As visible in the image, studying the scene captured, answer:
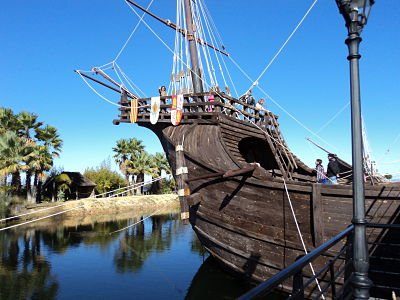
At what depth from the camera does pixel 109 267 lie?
40.9ft

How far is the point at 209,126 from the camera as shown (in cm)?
927

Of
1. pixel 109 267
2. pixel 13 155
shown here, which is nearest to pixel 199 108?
pixel 109 267

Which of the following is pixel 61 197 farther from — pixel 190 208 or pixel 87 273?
pixel 190 208

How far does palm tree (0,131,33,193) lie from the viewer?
2545cm

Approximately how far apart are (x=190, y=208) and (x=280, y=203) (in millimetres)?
2808

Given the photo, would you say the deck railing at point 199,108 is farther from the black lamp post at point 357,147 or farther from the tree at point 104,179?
the tree at point 104,179

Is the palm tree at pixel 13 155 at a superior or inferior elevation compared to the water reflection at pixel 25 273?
superior

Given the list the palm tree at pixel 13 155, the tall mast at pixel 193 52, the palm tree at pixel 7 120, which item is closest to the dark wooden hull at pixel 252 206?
the tall mast at pixel 193 52

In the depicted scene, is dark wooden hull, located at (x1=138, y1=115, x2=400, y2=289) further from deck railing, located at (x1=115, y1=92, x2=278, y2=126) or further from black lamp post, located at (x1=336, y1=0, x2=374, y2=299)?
black lamp post, located at (x1=336, y1=0, x2=374, y2=299)

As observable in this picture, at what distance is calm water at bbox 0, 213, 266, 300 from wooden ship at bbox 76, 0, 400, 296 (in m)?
1.89

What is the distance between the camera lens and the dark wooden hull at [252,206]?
21.4ft

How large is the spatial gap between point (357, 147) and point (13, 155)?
91.4ft

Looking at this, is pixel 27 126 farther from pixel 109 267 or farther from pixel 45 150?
pixel 109 267

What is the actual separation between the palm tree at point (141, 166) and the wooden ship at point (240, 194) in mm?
30713
